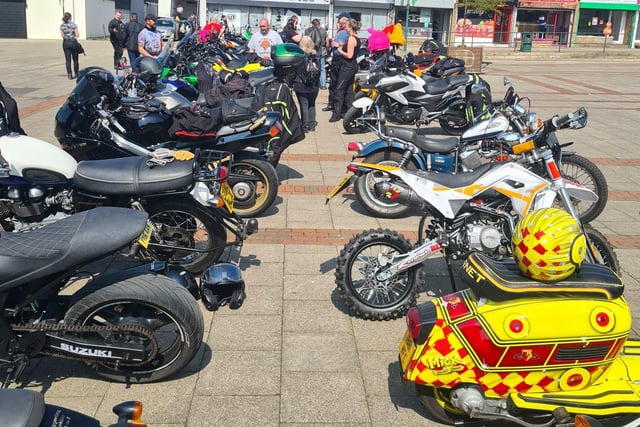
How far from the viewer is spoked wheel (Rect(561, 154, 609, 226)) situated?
6.71 meters

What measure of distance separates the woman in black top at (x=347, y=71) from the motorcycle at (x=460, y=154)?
5.10 meters

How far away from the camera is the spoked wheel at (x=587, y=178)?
Answer: 6715 mm

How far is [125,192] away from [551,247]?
3.03 meters

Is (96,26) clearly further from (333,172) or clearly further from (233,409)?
(233,409)

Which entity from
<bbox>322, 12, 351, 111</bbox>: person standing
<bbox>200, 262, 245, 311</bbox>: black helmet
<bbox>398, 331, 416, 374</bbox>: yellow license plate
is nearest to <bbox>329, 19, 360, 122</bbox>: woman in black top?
<bbox>322, 12, 351, 111</bbox>: person standing

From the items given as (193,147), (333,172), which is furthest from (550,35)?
(193,147)

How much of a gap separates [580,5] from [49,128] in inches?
1462

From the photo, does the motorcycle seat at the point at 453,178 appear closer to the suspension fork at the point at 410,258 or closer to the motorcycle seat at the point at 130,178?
the suspension fork at the point at 410,258

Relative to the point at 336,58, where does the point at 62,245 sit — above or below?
below

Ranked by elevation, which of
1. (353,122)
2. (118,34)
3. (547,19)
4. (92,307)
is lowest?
(92,307)

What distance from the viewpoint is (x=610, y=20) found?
40.8m

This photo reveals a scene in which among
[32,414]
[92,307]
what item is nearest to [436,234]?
[92,307]

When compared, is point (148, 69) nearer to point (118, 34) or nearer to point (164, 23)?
point (118, 34)

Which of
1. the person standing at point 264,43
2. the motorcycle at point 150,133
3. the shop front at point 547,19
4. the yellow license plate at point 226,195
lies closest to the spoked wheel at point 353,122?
the motorcycle at point 150,133
